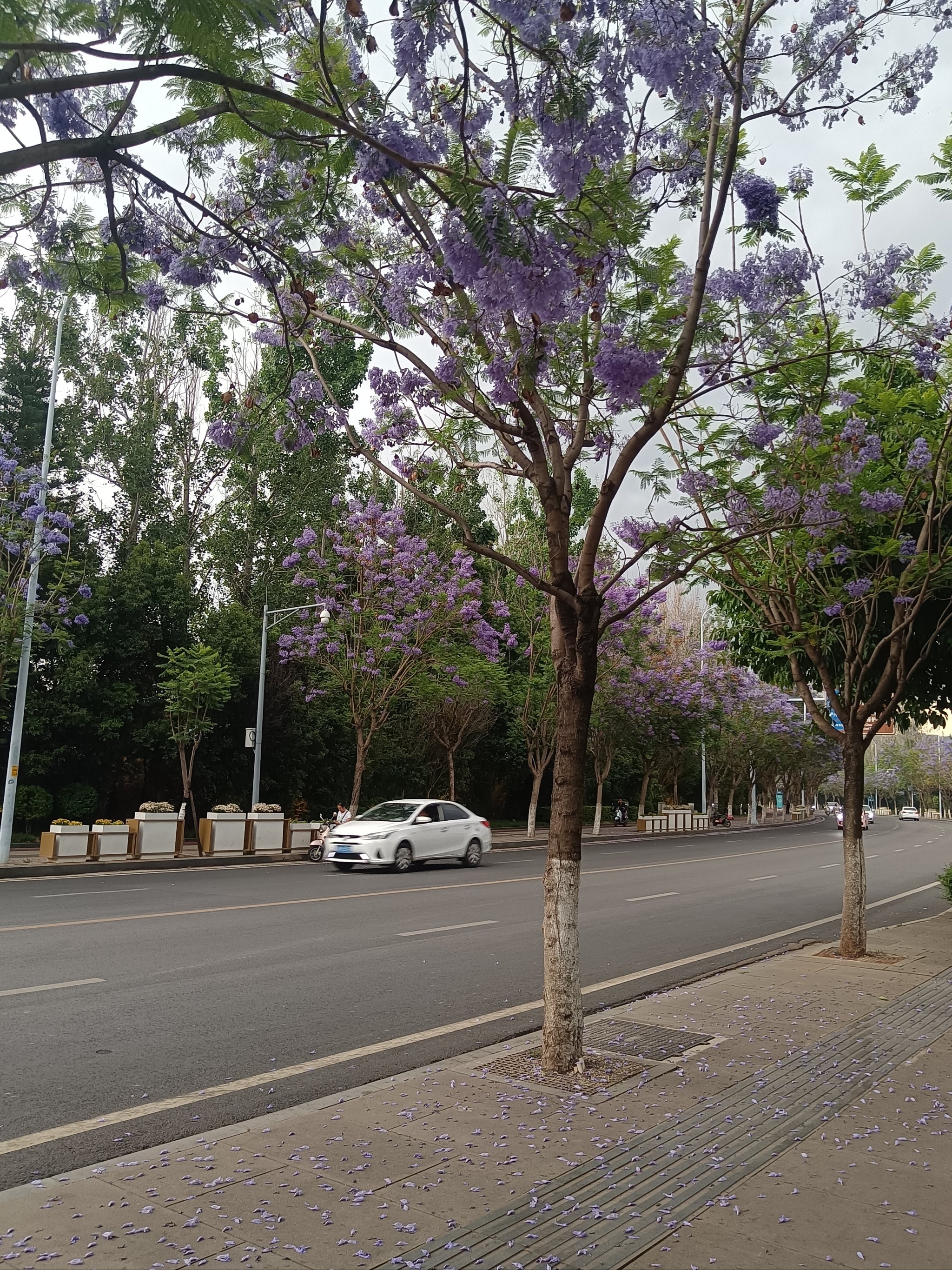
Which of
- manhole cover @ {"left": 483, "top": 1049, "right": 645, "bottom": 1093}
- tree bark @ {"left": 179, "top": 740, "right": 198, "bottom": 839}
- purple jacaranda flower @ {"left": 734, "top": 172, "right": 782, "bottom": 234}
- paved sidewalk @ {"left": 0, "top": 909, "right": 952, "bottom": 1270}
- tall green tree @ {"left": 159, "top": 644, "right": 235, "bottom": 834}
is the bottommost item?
manhole cover @ {"left": 483, "top": 1049, "right": 645, "bottom": 1093}

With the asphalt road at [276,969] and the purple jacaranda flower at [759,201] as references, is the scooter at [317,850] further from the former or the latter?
the purple jacaranda flower at [759,201]

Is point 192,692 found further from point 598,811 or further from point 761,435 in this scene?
point 598,811

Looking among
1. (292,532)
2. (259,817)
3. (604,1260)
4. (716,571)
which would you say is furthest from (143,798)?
(604,1260)

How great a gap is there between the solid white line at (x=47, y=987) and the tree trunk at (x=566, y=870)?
14.5ft

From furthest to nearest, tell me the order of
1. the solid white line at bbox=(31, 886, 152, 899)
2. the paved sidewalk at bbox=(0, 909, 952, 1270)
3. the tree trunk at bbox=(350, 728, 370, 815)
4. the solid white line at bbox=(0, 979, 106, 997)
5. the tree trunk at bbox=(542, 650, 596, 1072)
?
the tree trunk at bbox=(350, 728, 370, 815) < the solid white line at bbox=(31, 886, 152, 899) < the solid white line at bbox=(0, 979, 106, 997) < the tree trunk at bbox=(542, 650, 596, 1072) < the paved sidewalk at bbox=(0, 909, 952, 1270)

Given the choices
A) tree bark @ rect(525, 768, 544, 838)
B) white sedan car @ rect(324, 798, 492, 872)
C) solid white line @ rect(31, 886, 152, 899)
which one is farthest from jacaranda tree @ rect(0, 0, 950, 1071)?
tree bark @ rect(525, 768, 544, 838)

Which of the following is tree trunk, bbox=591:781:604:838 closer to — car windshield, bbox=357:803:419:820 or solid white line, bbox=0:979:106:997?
car windshield, bbox=357:803:419:820

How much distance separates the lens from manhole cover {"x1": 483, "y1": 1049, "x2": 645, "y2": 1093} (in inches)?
237

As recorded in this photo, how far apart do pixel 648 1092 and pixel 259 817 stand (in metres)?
20.0

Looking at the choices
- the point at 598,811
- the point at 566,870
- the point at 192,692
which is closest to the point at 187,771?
the point at 192,692

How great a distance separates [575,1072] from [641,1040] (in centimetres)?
117

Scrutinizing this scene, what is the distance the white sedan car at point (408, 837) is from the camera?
67.9ft

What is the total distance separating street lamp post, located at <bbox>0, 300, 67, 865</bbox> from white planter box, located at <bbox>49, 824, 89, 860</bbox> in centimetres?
90

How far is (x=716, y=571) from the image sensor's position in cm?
1186
